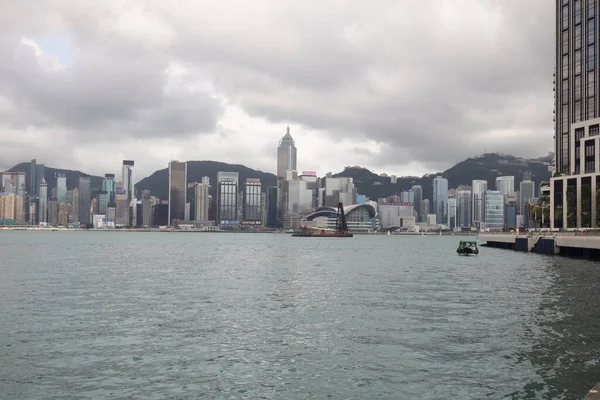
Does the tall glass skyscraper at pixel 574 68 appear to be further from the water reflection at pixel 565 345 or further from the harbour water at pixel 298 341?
the water reflection at pixel 565 345

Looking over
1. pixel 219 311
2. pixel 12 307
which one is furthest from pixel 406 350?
pixel 12 307

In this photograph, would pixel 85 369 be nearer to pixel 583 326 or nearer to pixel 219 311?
pixel 219 311

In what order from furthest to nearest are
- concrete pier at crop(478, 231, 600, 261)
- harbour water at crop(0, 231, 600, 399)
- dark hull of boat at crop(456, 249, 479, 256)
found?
dark hull of boat at crop(456, 249, 479, 256)
concrete pier at crop(478, 231, 600, 261)
harbour water at crop(0, 231, 600, 399)

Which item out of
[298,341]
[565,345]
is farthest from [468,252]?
[298,341]

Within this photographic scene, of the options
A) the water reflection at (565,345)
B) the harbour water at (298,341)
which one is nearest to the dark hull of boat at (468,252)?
the harbour water at (298,341)

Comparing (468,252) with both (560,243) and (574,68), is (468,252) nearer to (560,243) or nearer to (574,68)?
(560,243)

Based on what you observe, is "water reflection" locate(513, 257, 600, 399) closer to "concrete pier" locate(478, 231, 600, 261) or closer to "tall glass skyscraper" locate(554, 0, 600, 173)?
"concrete pier" locate(478, 231, 600, 261)

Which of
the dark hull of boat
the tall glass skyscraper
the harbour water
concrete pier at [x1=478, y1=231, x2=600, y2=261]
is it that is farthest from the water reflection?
the tall glass skyscraper

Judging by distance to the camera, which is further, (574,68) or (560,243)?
(574,68)
